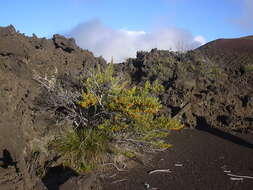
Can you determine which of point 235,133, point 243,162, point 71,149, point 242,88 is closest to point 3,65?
point 71,149

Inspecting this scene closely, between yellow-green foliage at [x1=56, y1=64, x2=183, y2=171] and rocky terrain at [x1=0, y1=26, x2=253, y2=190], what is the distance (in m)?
0.39

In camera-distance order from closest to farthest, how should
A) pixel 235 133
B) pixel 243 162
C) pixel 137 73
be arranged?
pixel 243 162
pixel 235 133
pixel 137 73

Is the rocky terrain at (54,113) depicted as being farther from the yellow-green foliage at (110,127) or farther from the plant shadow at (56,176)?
the yellow-green foliage at (110,127)

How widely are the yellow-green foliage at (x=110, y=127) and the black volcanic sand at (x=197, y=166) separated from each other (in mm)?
479

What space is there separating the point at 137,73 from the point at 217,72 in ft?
11.6

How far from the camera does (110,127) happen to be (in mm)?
5113

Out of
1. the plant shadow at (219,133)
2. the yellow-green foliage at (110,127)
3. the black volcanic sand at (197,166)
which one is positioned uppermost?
the yellow-green foliage at (110,127)

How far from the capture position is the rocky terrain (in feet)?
13.4

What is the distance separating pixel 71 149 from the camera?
5012 mm

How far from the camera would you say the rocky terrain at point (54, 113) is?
4078 millimetres

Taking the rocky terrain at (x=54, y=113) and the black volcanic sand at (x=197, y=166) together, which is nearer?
the rocky terrain at (x=54, y=113)

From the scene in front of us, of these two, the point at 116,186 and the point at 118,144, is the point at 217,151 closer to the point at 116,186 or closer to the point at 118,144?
the point at 118,144

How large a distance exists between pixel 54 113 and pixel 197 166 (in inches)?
118

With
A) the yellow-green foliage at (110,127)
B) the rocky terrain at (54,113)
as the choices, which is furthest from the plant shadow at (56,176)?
the yellow-green foliage at (110,127)
